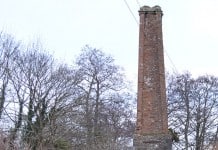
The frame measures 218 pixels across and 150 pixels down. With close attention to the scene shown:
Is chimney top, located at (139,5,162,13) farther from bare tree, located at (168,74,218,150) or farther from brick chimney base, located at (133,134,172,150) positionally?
bare tree, located at (168,74,218,150)

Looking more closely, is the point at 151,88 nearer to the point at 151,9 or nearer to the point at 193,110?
the point at 151,9

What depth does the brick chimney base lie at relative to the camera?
2205cm

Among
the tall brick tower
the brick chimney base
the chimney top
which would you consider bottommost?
the brick chimney base

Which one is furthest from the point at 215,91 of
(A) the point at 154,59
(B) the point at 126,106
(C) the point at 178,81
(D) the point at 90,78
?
(A) the point at 154,59

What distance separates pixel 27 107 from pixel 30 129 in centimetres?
168

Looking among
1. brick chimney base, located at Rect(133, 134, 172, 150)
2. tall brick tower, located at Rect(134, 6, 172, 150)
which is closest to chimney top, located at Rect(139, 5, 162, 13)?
tall brick tower, located at Rect(134, 6, 172, 150)

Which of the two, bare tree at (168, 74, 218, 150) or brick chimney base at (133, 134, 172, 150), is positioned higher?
bare tree at (168, 74, 218, 150)

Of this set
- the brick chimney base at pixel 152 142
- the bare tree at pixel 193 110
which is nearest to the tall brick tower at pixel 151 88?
the brick chimney base at pixel 152 142

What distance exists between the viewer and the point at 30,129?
2725cm

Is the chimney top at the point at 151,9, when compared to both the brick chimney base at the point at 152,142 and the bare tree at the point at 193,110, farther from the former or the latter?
the bare tree at the point at 193,110

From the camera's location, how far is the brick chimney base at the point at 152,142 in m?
22.0

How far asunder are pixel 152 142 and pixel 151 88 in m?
2.90

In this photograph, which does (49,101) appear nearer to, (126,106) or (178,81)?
(126,106)

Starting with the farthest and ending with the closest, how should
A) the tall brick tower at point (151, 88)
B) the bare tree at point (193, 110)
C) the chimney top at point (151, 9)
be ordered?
the bare tree at point (193, 110), the chimney top at point (151, 9), the tall brick tower at point (151, 88)
